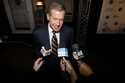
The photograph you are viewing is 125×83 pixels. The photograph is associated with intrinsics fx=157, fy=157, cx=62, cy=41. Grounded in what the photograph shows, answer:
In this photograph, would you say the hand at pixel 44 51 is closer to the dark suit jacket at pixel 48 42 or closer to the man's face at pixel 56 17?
the dark suit jacket at pixel 48 42

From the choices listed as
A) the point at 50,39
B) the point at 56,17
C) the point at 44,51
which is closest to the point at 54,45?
the point at 50,39

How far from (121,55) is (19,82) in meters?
2.23

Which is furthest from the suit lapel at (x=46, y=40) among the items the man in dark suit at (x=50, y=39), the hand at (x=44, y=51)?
the hand at (x=44, y=51)

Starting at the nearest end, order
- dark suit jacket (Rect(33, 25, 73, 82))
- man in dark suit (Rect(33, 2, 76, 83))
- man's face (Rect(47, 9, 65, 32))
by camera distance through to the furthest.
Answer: man's face (Rect(47, 9, 65, 32)), man in dark suit (Rect(33, 2, 76, 83)), dark suit jacket (Rect(33, 25, 73, 82))

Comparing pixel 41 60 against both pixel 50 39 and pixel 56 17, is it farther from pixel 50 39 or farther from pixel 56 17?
pixel 56 17

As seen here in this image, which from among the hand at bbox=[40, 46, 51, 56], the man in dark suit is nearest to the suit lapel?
the man in dark suit

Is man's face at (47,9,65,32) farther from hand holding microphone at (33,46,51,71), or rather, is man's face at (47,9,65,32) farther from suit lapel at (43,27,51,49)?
hand holding microphone at (33,46,51,71)

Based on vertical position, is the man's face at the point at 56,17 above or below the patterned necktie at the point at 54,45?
above

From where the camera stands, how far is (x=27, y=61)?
334 centimetres

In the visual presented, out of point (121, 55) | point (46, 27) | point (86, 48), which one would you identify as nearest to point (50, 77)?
point (46, 27)

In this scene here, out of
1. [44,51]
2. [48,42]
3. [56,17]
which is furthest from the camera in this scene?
[48,42]

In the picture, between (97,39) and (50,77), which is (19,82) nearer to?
(50,77)

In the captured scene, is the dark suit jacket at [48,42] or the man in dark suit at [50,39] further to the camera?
the dark suit jacket at [48,42]

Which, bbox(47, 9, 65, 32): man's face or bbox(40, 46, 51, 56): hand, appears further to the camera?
bbox(40, 46, 51, 56): hand
